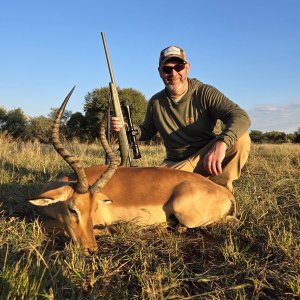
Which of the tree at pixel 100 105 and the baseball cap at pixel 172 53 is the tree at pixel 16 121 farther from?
the baseball cap at pixel 172 53

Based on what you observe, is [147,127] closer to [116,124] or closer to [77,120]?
[116,124]

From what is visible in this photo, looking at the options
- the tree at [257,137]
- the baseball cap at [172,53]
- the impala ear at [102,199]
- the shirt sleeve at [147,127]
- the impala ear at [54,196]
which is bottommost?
the tree at [257,137]

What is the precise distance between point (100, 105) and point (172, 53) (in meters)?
17.6

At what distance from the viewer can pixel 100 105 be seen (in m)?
22.2

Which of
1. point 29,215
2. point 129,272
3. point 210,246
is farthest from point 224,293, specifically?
point 29,215

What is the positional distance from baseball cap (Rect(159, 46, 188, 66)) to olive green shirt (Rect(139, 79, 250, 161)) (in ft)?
1.21

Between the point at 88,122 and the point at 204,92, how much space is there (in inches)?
789

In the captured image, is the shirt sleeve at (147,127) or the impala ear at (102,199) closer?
the impala ear at (102,199)

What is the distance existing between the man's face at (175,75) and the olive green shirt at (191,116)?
118 millimetres

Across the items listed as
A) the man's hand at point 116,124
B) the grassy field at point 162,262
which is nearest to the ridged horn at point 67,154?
the grassy field at point 162,262

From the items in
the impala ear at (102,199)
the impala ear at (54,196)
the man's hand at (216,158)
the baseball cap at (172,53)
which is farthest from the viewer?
the baseball cap at (172,53)

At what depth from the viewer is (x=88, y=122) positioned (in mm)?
24375

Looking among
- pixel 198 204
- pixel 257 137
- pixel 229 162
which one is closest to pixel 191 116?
pixel 229 162

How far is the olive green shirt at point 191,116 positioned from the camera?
15.8 ft
